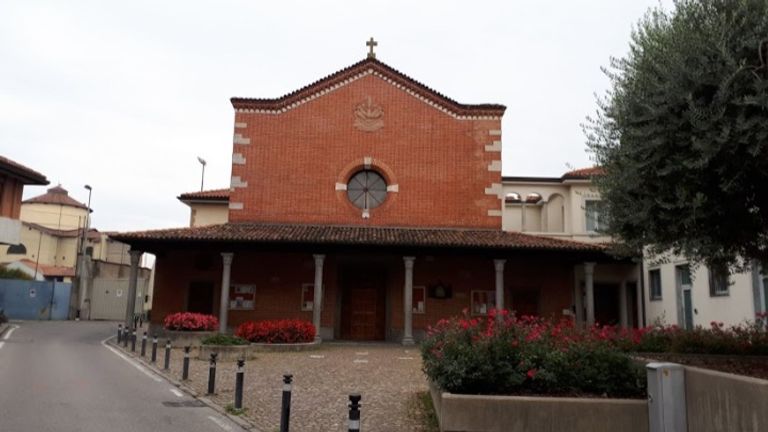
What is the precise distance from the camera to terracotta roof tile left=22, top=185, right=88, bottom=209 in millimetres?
59200

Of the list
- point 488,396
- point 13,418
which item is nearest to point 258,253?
point 13,418

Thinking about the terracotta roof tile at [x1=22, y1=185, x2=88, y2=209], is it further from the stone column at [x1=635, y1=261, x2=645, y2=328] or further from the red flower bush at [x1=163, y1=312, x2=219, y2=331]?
the stone column at [x1=635, y1=261, x2=645, y2=328]

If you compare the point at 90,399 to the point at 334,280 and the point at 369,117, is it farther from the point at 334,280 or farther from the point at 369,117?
the point at 369,117

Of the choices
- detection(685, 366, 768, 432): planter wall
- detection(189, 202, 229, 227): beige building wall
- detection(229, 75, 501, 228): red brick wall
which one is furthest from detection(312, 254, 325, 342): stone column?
detection(685, 366, 768, 432): planter wall

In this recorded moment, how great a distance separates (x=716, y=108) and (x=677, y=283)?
51.6ft

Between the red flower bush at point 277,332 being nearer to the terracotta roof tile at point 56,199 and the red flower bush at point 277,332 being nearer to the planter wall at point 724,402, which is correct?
Result: the planter wall at point 724,402

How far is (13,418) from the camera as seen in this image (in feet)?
25.8

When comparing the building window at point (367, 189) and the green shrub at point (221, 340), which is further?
the building window at point (367, 189)

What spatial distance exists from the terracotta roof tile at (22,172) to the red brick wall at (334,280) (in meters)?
8.70

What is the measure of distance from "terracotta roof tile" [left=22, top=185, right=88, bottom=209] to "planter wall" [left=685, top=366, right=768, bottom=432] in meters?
63.0

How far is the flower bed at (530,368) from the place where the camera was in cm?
721

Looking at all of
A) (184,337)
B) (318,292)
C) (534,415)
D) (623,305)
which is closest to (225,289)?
(184,337)

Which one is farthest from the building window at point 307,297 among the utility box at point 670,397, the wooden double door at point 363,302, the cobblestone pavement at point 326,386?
the utility box at point 670,397

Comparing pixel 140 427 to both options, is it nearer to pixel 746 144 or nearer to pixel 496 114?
pixel 746 144
